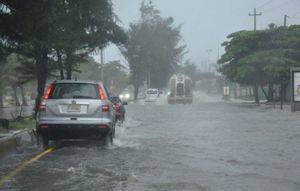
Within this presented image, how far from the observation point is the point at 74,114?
15766 mm

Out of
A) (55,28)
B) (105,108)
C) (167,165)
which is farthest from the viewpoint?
(55,28)

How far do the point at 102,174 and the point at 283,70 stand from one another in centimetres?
4535

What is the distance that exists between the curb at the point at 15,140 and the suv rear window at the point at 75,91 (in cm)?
155

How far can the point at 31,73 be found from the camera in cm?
2975

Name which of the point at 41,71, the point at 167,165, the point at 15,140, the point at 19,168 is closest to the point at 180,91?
the point at 41,71

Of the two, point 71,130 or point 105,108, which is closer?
point 71,130

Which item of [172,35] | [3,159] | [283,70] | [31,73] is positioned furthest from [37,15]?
[172,35]

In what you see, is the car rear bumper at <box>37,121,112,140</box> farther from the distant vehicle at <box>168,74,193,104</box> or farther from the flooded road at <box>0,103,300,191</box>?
the distant vehicle at <box>168,74,193,104</box>

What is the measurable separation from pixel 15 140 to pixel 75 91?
227 cm

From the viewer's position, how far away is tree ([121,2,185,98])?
9600 centimetres

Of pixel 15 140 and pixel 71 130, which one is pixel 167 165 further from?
pixel 15 140

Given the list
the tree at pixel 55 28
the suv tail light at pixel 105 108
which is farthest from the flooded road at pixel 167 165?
the tree at pixel 55 28

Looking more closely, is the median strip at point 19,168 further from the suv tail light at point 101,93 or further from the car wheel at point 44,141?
the suv tail light at point 101,93

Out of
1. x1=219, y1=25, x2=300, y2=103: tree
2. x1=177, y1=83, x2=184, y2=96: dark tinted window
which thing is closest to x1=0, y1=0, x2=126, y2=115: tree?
x1=219, y1=25, x2=300, y2=103: tree
